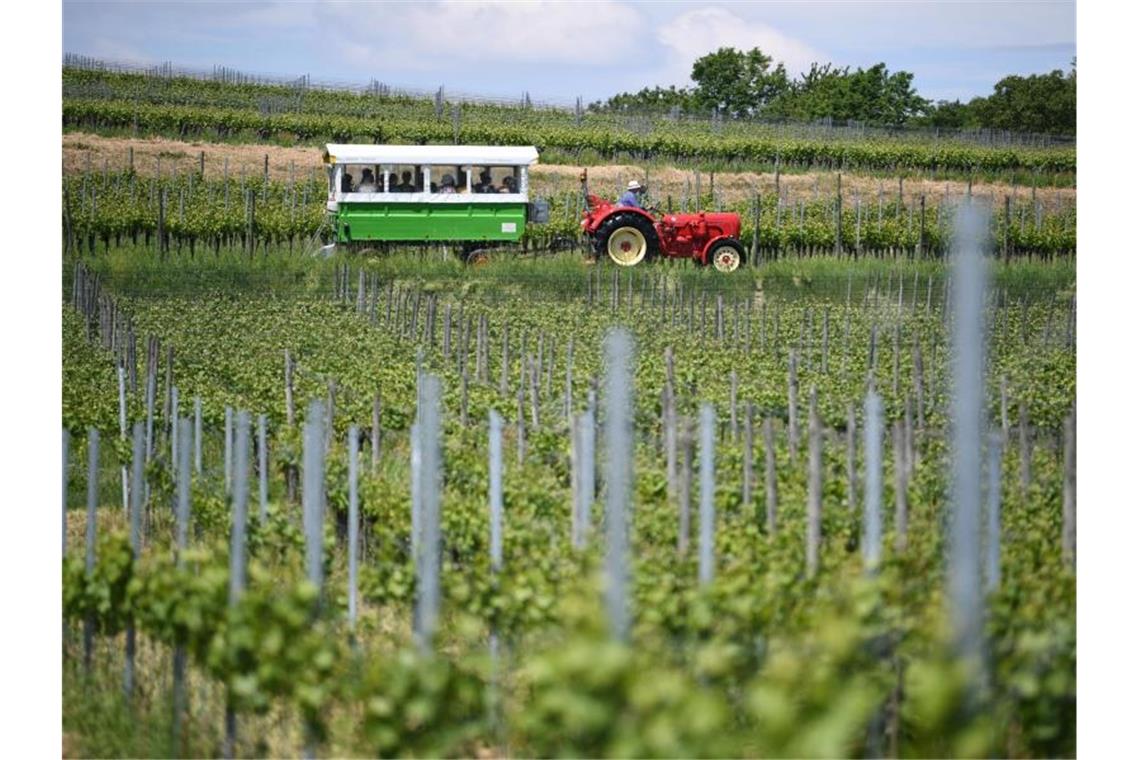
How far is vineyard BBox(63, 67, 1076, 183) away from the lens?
61.0 feet

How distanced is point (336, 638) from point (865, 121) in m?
15.1

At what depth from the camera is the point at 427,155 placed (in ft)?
41.8

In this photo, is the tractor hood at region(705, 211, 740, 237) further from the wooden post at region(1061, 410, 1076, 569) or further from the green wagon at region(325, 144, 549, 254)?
the wooden post at region(1061, 410, 1076, 569)

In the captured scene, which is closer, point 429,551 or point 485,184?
point 429,551

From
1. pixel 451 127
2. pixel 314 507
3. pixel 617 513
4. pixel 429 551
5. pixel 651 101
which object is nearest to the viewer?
pixel 617 513

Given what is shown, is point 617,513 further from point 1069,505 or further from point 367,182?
point 367,182

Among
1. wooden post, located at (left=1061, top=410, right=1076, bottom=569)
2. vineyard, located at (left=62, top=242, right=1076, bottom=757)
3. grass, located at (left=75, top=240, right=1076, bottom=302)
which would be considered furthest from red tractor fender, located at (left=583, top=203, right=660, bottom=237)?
wooden post, located at (left=1061, top=410, right=1076, bottom=569)

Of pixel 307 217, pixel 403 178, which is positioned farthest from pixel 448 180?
pixel 307 217

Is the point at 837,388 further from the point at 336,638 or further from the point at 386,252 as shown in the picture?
the point at 386,252

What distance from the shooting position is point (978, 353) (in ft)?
9.71

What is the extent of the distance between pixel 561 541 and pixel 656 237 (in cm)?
804

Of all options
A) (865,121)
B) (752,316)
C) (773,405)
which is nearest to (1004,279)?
(773,405)

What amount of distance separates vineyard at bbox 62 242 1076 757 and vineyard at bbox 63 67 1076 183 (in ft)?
29.2

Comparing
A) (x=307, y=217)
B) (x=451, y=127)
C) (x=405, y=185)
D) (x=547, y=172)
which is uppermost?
(x=451, y=127)
